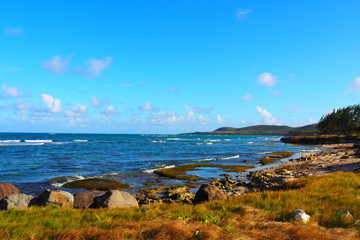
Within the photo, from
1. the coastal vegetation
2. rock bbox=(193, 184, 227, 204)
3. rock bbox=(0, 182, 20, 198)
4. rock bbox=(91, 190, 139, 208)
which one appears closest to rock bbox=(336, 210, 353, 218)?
rock bbox=(193, 184, 227, 204)

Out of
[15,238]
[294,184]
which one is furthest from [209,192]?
[15,238]

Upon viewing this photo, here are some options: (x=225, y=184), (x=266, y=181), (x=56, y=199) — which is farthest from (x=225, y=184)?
(x=56, y=199)

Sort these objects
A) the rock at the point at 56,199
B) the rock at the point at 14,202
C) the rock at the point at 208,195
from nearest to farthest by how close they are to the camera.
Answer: the rock at the point at 14,202, the rock at the point at 56,199, the rock at the point at 208,195

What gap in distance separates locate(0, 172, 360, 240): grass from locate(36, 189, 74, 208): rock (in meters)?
1.21

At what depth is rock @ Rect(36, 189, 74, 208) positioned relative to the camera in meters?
11.8

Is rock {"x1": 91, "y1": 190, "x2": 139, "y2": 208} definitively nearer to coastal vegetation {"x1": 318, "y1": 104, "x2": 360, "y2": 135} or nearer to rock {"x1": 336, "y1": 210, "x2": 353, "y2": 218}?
rock {"x1": 336, "y1": 210, "x2": 353, "y2": 218}

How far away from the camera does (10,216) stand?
8.91m

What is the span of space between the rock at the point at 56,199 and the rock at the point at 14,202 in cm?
54

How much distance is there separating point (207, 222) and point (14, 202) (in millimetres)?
8922

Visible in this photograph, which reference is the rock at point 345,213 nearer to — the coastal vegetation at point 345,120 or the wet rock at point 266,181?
the wet rock at point 266,181

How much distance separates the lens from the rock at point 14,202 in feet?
36.5

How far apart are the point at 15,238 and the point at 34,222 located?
1751 millimetres

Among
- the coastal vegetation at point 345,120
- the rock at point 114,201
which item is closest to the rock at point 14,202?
the rock at point 114,201

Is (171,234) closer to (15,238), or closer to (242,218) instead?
(242,218)
